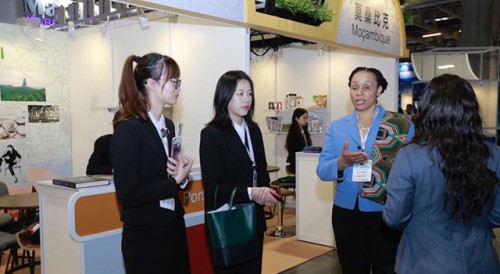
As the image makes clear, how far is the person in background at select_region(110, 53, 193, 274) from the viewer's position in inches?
66.7

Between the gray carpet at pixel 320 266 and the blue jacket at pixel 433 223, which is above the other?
the blue jacket at pixel 433 223

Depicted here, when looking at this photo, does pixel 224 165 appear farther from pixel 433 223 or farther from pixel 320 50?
pixel 320 50

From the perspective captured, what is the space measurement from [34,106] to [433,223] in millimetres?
5540

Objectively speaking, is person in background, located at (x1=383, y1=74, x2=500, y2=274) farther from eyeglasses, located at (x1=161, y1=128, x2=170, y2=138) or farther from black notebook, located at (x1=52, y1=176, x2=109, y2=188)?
black notebook, located at (x1=52, y1=176, x2=109, y2=188)

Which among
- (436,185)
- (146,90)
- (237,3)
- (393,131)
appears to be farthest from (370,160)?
(237,3)

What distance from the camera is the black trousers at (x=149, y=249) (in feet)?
5.73

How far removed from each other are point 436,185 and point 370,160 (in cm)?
77

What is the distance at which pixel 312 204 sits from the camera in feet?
16.5

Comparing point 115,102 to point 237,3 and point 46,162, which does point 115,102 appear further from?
point 237,3

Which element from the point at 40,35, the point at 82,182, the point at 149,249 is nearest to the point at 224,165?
the point at 149,249

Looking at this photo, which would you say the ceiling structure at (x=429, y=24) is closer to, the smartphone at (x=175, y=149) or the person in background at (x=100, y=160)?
the person in background at (x=100, y=160)

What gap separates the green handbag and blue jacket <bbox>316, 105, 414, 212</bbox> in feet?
1.68

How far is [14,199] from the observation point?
3.62m

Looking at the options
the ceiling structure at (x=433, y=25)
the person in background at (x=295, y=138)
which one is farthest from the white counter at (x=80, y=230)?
the ceiling structure at (x=433, y=25)
